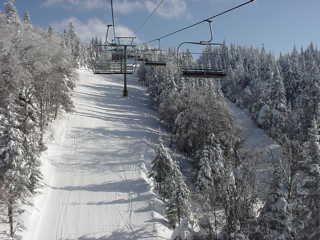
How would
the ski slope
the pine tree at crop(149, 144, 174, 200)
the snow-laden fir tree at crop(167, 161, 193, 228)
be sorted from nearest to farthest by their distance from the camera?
the snow-laden fir tree at crop(167, 161, 193, 228)
the ski slope
the pine tree at crop(149, 144, 174, 200)

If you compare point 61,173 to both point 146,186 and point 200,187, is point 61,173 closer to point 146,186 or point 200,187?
point 146,186

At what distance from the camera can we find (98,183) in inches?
1126

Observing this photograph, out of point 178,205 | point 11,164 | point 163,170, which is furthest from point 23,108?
point 178,205

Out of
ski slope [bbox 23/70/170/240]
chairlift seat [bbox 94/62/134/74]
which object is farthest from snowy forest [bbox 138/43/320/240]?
chairlift seat [bbox 94/62/134/74]

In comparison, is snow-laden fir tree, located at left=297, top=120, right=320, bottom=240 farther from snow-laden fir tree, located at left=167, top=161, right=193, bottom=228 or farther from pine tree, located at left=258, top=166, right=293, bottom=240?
snow-laden fir tree, located at left=167, top=161, right=193, bottom=228

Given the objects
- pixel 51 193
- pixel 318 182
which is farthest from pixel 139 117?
pixel 318 182

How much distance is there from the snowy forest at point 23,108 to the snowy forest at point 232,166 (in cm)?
988

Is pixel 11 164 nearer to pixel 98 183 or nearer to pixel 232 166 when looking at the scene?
pixel 98 183

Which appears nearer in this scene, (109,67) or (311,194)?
(311,194)

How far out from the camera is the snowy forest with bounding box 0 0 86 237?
1852 cm

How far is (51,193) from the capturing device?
25.8 meters

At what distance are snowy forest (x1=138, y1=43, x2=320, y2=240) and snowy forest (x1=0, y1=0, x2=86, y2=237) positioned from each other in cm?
988

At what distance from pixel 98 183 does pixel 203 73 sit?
19576mm

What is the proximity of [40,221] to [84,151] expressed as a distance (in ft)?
50.9
